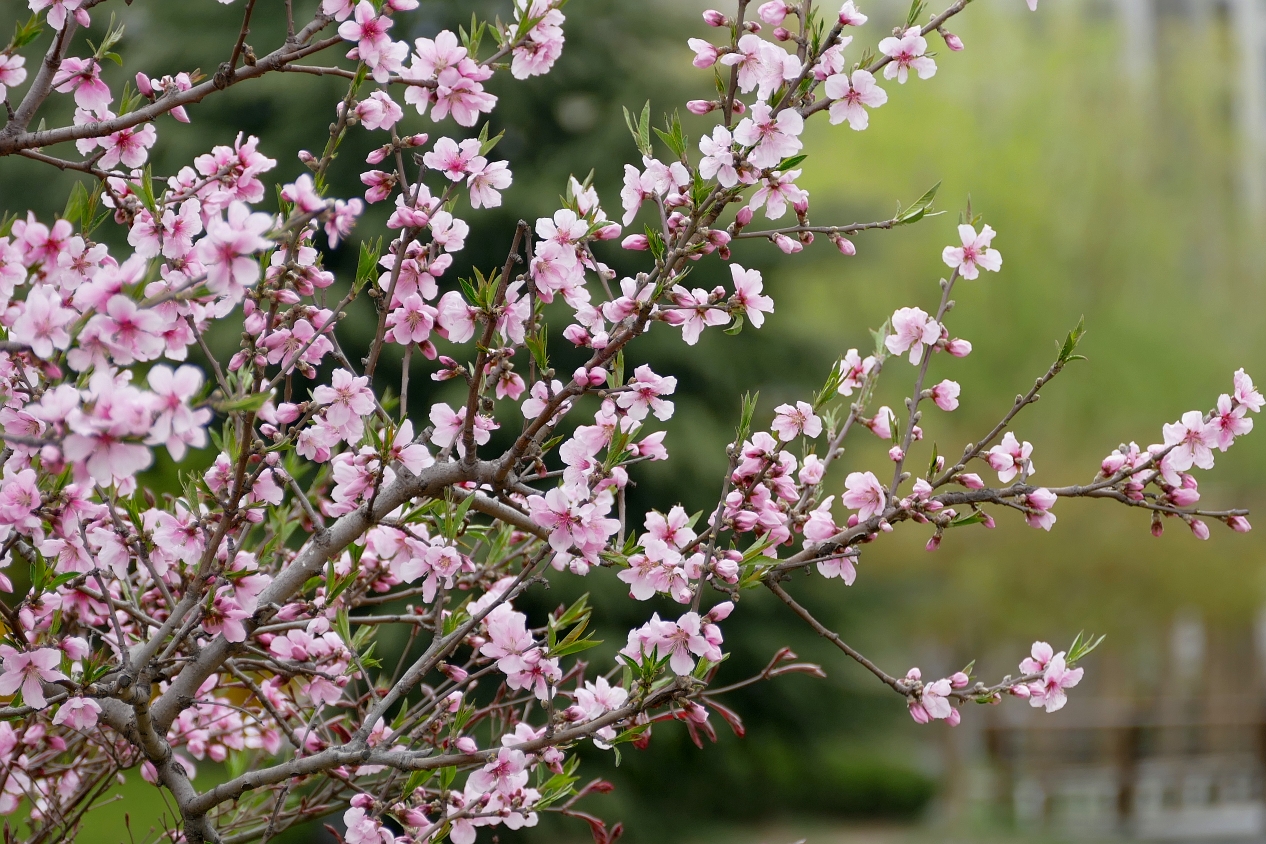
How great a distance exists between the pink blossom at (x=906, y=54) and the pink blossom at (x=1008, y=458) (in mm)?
726

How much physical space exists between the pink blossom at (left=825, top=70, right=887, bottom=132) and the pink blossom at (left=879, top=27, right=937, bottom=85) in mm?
72

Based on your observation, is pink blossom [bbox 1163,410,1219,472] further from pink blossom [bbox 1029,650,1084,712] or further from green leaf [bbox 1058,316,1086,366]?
pink blossom [bbox 1029,650,1084,712]

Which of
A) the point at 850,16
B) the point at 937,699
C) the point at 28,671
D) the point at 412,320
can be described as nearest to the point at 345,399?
the point at 412,320

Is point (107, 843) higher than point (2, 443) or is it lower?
lower

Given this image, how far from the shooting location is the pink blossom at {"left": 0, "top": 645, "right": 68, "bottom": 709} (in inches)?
79.4

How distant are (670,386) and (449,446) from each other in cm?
45

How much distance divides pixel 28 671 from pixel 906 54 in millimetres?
1933

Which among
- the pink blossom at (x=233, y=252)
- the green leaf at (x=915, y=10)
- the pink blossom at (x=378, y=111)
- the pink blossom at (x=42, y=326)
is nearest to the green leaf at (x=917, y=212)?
the green leaf at (x=915, y=10)

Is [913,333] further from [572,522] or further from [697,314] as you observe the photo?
[572,522]

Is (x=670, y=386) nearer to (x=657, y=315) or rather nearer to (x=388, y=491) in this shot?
(x=657, y=315)

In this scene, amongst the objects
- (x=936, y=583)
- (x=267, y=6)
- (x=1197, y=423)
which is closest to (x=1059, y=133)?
(x=936, y=583)

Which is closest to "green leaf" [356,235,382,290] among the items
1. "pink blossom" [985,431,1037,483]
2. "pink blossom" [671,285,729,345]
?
"pink blossom" [671,285,729,345]

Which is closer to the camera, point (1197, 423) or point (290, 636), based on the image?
point (1197, 423)

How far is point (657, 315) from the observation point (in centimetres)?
211
